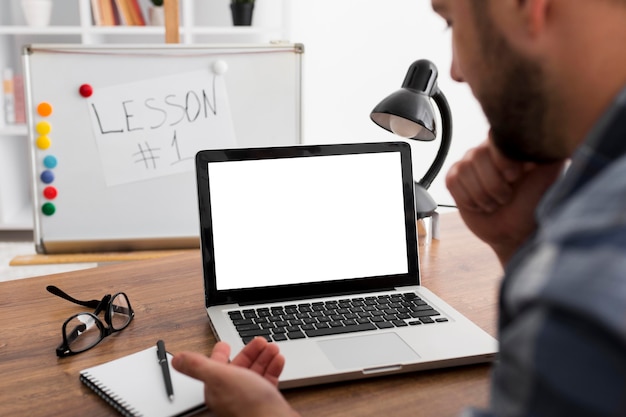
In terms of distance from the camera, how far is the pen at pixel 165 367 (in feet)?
2.45

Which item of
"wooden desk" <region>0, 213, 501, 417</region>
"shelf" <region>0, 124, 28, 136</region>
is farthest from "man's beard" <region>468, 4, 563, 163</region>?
"shelf" <region>0, 124, 28, 136</region>

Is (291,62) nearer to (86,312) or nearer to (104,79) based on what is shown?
(104,79)

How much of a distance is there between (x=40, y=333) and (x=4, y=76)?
237cm

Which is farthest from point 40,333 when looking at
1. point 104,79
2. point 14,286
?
point 104,79

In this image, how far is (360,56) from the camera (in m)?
3.15

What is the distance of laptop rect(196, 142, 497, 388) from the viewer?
89 cm

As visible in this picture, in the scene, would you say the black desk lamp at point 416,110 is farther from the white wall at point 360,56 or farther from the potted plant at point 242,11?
the white wall at point 360,56

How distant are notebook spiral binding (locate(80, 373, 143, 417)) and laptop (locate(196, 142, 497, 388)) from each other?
0.17 m

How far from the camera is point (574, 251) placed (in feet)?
1.09

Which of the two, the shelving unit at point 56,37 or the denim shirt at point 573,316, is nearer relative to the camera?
the denim shirt at point 573,316

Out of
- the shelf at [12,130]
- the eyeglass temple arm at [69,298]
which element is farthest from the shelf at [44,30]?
the eyeglass temple arm at [69,298]

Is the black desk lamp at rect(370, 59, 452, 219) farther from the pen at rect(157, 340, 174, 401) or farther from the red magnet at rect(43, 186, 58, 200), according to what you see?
the red magnet at rect(43, 186, 58, 200)

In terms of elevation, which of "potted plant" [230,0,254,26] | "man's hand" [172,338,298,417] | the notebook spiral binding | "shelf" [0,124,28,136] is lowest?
the notebook spiral binding

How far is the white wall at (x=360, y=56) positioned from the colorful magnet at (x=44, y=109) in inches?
61.1
